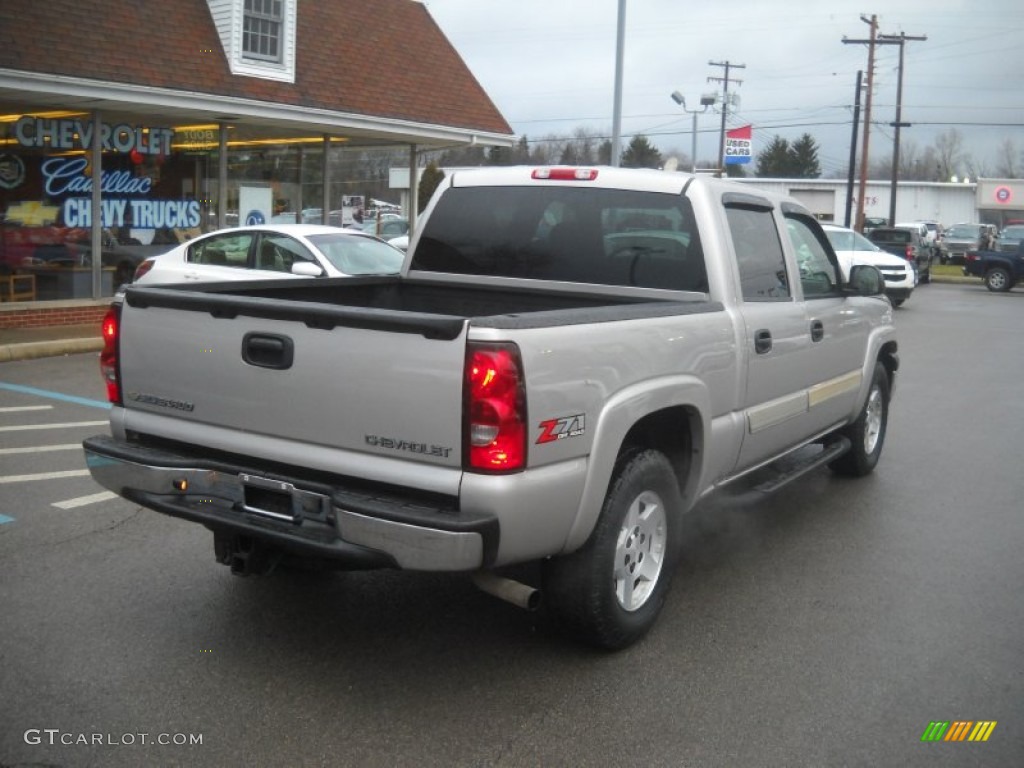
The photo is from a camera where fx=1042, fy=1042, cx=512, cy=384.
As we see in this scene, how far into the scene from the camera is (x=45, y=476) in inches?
268

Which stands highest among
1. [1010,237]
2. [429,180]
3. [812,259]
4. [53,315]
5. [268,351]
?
[429,180]

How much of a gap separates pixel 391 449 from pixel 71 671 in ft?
5.24

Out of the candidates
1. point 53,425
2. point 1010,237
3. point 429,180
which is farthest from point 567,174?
point 1010,237

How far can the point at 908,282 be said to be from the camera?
23.1m

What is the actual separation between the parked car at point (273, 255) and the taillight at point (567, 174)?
6.06 meters

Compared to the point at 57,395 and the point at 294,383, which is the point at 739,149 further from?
the point at 294,383

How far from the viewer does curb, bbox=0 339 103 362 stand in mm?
11883

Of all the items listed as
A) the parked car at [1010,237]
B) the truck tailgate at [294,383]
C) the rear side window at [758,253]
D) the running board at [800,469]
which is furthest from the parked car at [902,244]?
the truck tailgate at [294,383]

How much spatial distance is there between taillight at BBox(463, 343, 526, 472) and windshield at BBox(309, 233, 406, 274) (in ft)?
27.5

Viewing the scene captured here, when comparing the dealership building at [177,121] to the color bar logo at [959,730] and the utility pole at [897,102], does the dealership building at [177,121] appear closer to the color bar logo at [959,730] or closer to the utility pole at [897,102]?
the color bar logo at [959,730]

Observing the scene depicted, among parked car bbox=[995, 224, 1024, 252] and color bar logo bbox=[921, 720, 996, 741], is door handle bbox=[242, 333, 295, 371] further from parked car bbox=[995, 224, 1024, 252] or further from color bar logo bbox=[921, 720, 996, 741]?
parked car bbox=[995, 224, 1024, 252]

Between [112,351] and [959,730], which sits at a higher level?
[112,351]

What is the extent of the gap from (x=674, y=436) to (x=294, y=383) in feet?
6.03

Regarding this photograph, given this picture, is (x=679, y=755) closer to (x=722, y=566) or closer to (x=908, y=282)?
(x=722, y=566)
